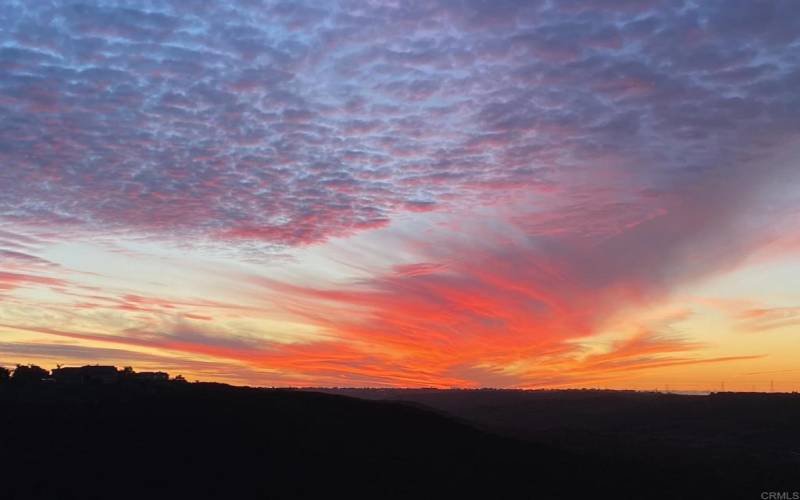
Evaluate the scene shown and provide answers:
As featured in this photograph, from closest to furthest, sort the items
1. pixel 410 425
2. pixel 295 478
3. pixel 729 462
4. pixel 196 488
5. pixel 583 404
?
pixel 196 488
pixel 295 478
pixel 410 425
pixel 729 462
pixel 583 404

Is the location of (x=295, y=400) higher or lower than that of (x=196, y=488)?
higher

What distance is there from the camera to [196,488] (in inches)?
1138

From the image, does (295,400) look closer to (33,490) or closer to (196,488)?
(196,488)

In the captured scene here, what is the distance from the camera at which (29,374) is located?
50.1 m

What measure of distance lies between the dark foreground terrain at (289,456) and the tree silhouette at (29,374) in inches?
100

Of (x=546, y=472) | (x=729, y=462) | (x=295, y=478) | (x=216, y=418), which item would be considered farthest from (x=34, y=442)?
(x=729, y=462)

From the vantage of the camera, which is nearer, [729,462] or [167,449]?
[167,449]

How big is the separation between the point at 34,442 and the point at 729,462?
47.1 m
